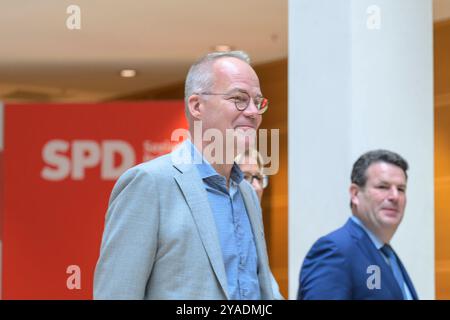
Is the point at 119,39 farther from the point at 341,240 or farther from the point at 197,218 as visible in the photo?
the point at 197,218

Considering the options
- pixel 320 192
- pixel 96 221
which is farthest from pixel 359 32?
pixel 96 221

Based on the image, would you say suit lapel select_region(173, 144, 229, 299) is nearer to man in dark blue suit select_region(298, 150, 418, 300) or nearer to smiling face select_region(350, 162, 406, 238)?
man in dark blue suit select_region(298, 150, 418, 300)

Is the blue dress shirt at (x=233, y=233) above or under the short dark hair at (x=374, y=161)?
under

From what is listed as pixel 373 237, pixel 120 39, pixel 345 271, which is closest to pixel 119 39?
pixel 120 39

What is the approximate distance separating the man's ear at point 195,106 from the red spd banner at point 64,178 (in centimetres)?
419

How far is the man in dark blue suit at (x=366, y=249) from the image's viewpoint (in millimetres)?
2035

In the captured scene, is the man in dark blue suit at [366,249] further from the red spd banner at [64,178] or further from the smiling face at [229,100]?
the red spd banner at [64,178]

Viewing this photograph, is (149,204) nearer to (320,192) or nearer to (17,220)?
(320,192)

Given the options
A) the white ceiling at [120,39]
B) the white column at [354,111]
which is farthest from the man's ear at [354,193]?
the white ceiling at [120,39]

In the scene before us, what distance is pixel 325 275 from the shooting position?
2.04 m

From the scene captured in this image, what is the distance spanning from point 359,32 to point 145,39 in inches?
113


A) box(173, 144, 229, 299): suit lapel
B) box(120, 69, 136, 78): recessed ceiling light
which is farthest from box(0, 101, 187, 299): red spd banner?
box(173, 144, 229, 299): suit lapel

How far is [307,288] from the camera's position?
6.64 ft

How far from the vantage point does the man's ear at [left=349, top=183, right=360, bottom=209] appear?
2422 millimetres
